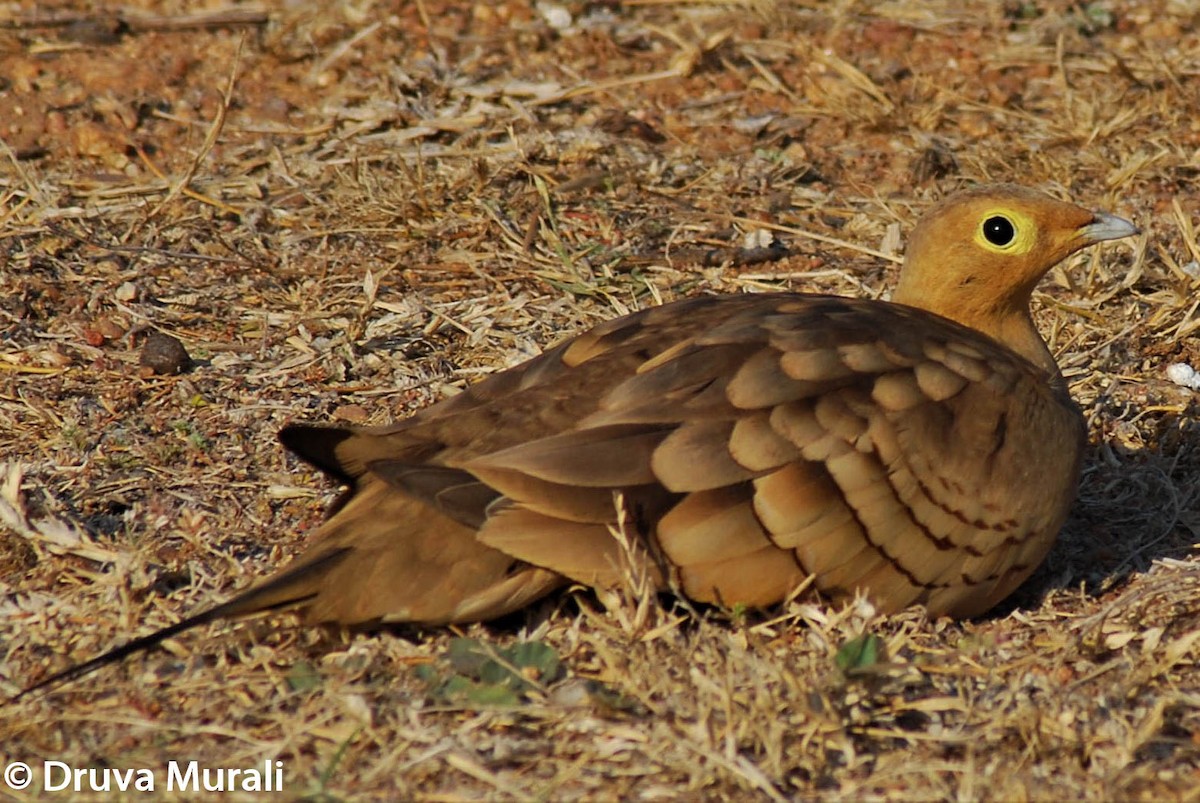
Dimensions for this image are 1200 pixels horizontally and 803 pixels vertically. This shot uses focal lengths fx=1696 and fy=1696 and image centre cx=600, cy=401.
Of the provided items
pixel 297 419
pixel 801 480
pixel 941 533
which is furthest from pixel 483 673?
pixel 297 419

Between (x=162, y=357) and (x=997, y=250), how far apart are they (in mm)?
2566

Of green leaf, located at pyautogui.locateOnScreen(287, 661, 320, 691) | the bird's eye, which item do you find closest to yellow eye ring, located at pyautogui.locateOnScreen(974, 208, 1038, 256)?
the bird's eye

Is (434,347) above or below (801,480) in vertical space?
below

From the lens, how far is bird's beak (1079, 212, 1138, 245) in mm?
4875

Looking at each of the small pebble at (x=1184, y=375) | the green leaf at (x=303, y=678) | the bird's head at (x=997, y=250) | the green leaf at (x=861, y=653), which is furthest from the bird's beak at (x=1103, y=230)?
the green leaf at (x=303, y=678)

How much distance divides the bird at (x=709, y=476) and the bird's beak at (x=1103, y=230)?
59 centimetres

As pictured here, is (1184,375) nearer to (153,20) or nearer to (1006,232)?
(1006,232)

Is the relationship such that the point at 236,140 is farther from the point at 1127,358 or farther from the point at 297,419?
the point at 1127,358

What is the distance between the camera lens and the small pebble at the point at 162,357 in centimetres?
532

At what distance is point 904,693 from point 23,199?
3932 millimetres

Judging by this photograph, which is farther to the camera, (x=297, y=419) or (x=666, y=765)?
(x=297, y=419)

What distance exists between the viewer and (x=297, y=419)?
513cm

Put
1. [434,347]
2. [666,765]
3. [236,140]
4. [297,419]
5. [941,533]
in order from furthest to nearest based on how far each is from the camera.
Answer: [236,140]
[434,347]
[297,419]
[941,533]
[666,765]

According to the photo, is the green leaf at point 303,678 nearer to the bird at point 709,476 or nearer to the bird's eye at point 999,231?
the bird at point 709,476
